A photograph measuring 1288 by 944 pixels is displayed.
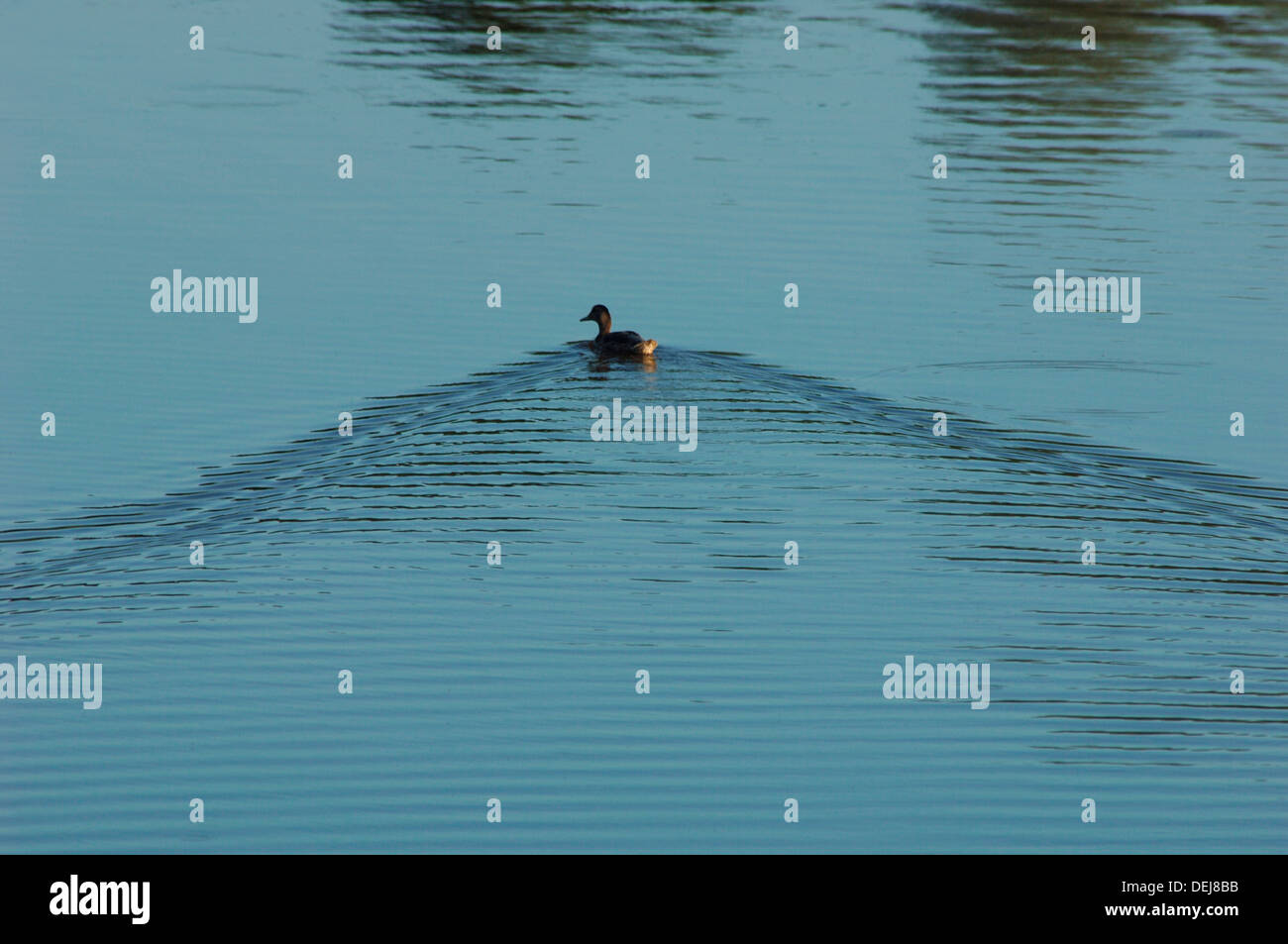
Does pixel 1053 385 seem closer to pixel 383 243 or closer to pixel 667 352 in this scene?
pixel 667 352

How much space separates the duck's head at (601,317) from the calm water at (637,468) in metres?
0.37

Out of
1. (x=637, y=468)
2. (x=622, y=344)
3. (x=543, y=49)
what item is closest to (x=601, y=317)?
(x=622, y=344)

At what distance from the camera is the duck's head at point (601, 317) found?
21.5 m

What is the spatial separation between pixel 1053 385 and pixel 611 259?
6.64 meters

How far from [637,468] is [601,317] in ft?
11.0

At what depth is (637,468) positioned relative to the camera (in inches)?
736

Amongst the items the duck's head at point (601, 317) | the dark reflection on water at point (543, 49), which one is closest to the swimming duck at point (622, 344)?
the duck's head at point (601, 317)

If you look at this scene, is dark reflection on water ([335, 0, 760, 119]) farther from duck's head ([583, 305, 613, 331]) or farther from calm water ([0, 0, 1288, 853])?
duck's head ([583, 305, 613, 331])

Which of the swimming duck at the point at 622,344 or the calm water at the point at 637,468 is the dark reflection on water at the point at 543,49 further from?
the swimming duck at the point at 622,344

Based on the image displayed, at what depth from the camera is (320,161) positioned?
2811cm

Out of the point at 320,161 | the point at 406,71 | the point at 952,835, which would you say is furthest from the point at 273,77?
the point at 952,835

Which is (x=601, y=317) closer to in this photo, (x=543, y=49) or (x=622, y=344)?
(x=622, y=344)

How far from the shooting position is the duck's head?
70.5 feet

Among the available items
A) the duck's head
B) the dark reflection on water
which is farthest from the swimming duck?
the dark reflection on water
